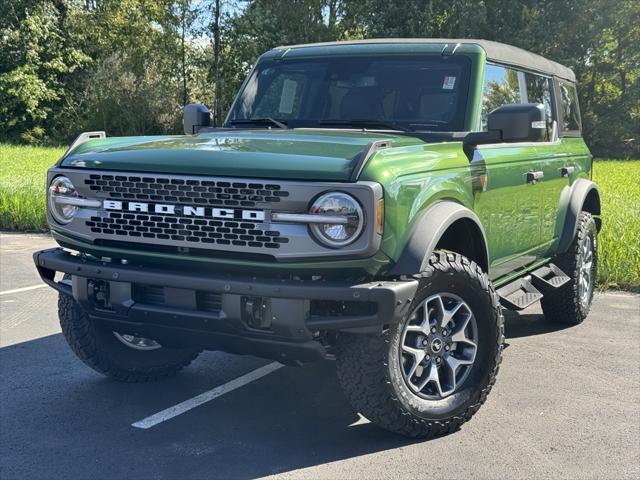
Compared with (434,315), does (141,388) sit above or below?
below

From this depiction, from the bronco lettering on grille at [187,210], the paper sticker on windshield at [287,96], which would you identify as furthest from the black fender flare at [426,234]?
the paper sticker on windshield at [287,96]

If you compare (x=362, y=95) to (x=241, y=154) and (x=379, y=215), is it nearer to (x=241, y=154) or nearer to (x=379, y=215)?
(x=241, y=154)

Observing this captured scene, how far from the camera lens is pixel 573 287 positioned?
6.20m

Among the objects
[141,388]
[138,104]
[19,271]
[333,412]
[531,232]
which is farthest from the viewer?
[138,104]

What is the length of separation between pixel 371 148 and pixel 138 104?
38847mm

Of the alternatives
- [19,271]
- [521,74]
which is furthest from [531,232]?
[19,271]

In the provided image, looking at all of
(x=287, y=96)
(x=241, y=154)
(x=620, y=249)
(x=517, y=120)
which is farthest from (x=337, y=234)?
(x=620, y=249)

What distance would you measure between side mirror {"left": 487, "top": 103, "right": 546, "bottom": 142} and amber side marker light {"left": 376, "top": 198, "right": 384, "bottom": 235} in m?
1.25

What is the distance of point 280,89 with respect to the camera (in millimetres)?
5320

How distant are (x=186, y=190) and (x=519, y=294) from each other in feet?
8.45

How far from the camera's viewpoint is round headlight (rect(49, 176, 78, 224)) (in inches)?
157

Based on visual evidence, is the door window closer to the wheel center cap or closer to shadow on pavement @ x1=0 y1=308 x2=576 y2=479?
the wheel center cap

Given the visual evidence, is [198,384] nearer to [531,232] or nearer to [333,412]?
[333,412]

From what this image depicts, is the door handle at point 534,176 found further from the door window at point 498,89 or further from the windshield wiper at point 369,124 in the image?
the windshield wiper at point 369,124
